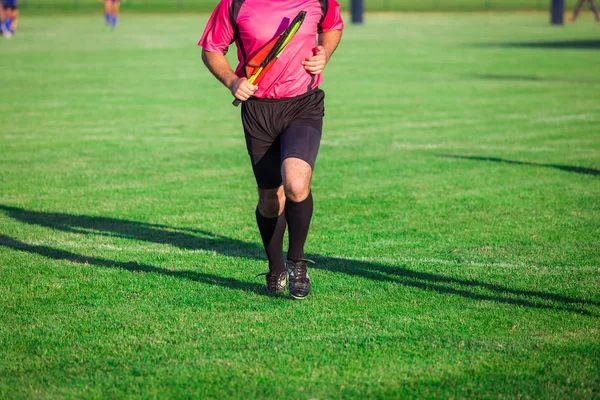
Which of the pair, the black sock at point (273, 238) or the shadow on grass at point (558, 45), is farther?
the shadow on grass at point (558, 45)

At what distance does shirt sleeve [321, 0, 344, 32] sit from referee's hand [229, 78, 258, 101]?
85 centimetres

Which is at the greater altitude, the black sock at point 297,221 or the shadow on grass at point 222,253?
the black sock at point 297,221

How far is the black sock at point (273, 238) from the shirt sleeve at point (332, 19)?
1.38 metres

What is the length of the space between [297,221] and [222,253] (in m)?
1.54

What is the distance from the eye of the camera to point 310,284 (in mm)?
6625

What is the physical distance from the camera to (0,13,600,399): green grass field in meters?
5.03

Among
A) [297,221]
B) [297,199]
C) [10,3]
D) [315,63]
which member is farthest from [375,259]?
[10,3]

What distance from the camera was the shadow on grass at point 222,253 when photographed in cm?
648

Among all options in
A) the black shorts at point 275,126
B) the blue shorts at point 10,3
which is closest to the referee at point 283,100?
the black shorts at point 275,126

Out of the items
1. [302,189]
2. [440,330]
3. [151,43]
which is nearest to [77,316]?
[302,189]

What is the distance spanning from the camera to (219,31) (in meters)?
6.38

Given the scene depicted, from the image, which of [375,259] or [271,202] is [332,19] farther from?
[375,259]

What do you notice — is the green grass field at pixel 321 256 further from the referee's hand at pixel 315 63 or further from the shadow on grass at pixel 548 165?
the referee's hand at pixel 315 63

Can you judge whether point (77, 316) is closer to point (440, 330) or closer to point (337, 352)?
point (337, 352)
